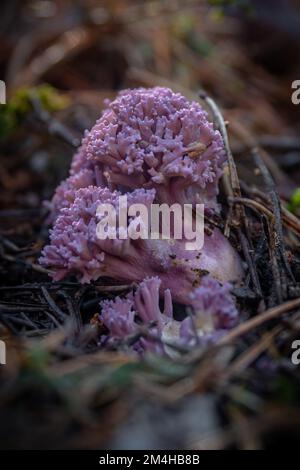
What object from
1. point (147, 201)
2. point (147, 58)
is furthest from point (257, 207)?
point (147, 58)

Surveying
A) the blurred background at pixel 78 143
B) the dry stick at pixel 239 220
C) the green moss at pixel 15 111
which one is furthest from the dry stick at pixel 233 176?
the green moss at pixel 15 111

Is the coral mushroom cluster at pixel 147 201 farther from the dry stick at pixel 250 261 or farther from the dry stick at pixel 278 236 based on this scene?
the dry stick at pixel 278 236

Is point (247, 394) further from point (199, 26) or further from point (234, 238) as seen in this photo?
point (199, 26)

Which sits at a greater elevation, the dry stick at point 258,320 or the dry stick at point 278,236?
the dry stick at point 278,236

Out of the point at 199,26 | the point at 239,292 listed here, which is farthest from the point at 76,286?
the point at 199,26

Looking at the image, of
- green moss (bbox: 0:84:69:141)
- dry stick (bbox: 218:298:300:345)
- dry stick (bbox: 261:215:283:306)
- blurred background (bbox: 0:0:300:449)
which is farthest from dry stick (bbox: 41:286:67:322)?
green moss (bbox: 0:84:69:141)

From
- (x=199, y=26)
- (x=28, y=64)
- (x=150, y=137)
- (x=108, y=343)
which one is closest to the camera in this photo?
(x=108, y=343)
